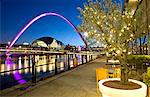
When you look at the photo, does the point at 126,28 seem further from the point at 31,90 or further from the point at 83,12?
the point at 31,90

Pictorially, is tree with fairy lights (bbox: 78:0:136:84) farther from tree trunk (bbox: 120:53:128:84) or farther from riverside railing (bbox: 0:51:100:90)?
riverside railing (bbox: 0:51:100:90)

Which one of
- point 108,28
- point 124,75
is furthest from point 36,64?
point 124,75

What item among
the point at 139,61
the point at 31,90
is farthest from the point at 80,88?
the point at 139,61

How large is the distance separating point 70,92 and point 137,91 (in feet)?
9.27

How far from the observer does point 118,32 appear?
170 inches

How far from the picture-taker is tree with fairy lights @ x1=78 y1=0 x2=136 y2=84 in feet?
13.5

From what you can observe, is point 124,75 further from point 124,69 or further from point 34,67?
point 34,67

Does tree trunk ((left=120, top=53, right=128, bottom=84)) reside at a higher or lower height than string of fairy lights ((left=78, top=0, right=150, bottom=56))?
lower

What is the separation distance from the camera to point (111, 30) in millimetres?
4371

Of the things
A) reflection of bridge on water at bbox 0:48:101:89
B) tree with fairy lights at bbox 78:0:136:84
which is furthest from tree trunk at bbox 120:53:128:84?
reflection of bridge on water at bbox 0:48:101:89

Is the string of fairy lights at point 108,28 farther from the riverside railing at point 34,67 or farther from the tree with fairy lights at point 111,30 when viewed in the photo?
the riverside railing at point 34,67

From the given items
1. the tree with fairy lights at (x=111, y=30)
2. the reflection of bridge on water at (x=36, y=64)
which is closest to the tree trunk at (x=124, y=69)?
the tree with fairy lights at (x=111, y=30)

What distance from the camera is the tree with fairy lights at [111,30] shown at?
413cm

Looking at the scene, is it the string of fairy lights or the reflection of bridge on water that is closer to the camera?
the string of fairy lights
